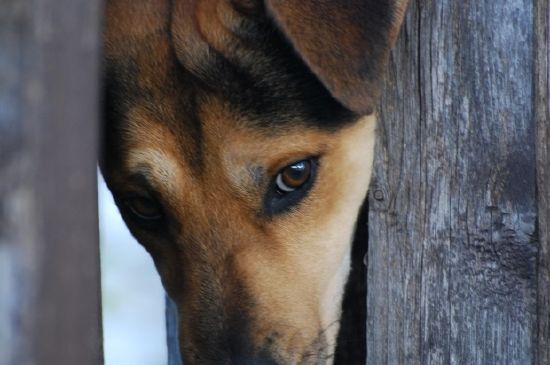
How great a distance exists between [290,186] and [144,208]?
1.70ft

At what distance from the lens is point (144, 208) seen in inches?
127

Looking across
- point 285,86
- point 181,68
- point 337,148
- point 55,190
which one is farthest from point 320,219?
point 55,190

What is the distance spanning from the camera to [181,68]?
301cm

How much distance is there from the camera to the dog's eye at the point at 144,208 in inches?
125

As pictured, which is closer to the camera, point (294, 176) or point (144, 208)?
point (294, 176)

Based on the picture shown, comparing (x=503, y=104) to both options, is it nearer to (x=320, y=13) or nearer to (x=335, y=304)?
(x=320, y=13)

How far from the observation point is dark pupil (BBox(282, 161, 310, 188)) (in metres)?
3.10

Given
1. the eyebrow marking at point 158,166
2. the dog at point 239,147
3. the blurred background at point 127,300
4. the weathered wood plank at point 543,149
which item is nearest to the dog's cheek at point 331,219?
the dog at point 239,147

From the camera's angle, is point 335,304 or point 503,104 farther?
point 335,304

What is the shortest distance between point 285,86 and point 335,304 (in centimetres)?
75

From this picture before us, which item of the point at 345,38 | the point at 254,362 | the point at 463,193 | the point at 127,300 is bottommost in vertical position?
the point at 254,362

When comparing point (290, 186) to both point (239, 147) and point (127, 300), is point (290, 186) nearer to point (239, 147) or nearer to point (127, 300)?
point (239, 147)

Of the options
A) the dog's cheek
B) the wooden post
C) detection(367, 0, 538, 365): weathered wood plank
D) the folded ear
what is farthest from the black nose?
the wooden post

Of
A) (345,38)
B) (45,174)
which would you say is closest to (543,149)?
(345,38)
